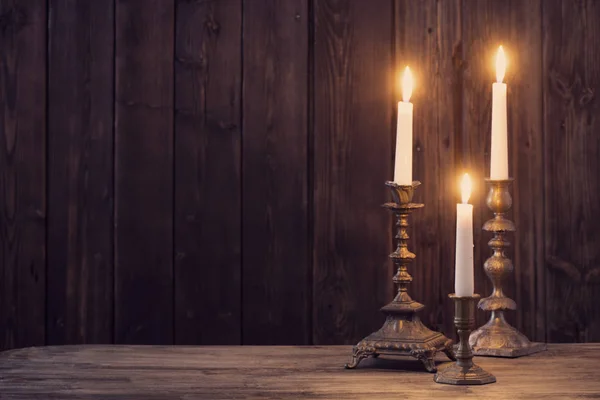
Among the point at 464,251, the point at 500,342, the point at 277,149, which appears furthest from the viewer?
the point at 277,149

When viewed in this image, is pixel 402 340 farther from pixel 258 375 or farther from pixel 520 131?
pixel 520 131

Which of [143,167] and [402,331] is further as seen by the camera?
[143,167]

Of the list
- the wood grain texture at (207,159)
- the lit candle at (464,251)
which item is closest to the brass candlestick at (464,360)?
the lit candle at (464,251)

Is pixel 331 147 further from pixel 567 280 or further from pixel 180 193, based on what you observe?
pixel 567 280

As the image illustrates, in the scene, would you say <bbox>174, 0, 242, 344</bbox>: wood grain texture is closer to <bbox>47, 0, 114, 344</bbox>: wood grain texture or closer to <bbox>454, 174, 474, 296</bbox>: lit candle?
<bbox>47, 0, 114, 344</bbox>: wood grain texture

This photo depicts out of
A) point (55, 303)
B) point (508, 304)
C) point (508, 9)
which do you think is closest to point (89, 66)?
point (55, 303)

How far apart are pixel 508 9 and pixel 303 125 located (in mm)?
549

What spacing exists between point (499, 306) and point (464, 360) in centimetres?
30

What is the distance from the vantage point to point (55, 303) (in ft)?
7.32

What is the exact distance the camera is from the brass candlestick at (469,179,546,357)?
169 cm

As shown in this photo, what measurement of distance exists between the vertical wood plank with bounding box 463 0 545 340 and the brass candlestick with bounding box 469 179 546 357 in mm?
485

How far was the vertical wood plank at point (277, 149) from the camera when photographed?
222 cm

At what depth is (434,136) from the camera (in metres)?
2.23

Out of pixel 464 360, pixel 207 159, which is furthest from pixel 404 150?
pixel 207 159
